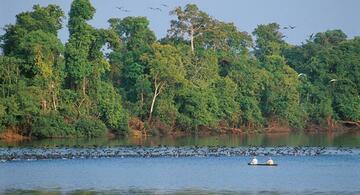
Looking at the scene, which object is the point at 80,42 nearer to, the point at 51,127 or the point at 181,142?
the point at 51,127

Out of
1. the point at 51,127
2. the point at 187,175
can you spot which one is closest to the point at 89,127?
the point at 51,127

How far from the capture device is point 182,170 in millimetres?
47875

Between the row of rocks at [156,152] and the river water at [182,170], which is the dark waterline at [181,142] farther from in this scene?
the row of rocks at [156,152]

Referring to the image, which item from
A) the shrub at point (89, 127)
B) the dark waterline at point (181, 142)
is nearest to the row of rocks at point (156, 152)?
the dark waterline at point (181, 142)

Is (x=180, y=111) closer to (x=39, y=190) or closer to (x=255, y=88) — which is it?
(x=255, y=88)

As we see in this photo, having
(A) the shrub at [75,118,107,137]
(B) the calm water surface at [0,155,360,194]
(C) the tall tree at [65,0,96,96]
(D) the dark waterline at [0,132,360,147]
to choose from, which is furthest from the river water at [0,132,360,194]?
(C) the tall tree at [65,0,96,96]

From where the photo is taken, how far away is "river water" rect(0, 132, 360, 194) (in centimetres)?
3891

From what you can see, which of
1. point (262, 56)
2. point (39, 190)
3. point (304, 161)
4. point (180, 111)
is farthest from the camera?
point (262, 56)

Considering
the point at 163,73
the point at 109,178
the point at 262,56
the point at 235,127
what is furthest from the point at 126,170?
the point at 262,56

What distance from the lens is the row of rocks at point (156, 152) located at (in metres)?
55.8

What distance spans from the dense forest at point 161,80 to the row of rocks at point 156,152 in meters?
13.4

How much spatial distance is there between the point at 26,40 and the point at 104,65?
25.4 ft

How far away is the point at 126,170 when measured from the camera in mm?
47906

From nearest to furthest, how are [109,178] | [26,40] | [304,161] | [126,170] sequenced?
[109,178]
[126,170]
[304,161]
[26,40]
